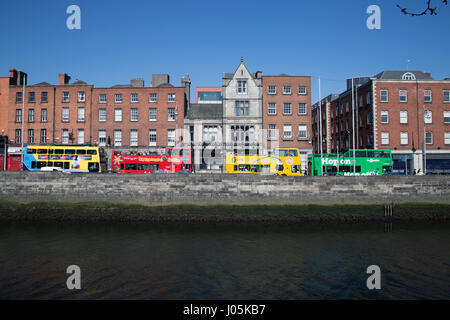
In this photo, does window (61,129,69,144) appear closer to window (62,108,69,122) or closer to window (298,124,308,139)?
window (62,108,69,122)

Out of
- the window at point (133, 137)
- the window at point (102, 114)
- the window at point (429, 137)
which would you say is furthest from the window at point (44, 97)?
the window at point (429, 137)

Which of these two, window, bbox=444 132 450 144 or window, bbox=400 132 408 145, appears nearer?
window, bbox=444 132 450 144

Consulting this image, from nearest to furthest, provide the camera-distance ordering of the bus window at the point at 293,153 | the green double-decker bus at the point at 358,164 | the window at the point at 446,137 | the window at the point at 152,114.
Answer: the green double-decker bus at the point at 358,164
the bus window at the point at 293,153
the window at the point at 446,137
the window at the point at 152,114

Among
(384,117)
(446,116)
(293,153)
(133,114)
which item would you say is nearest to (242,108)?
(293,153)

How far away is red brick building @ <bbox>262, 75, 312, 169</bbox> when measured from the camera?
48719 millimetres

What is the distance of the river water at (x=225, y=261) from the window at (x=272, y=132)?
83.6 ft

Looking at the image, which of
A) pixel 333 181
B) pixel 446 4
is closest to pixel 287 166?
pixel 333 181

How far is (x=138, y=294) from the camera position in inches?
448

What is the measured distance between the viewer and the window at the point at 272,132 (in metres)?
48.3

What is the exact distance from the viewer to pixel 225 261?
15.3m

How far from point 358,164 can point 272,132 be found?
47.8 feet

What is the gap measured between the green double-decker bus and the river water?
1336cm

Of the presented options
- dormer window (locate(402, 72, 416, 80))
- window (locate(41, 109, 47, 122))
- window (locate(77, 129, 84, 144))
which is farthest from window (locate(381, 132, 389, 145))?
window (locate(41, 109, 47, 122))

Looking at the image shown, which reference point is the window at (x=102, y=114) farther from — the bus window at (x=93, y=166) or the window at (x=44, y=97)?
the bus window at (x=93, y=166)
